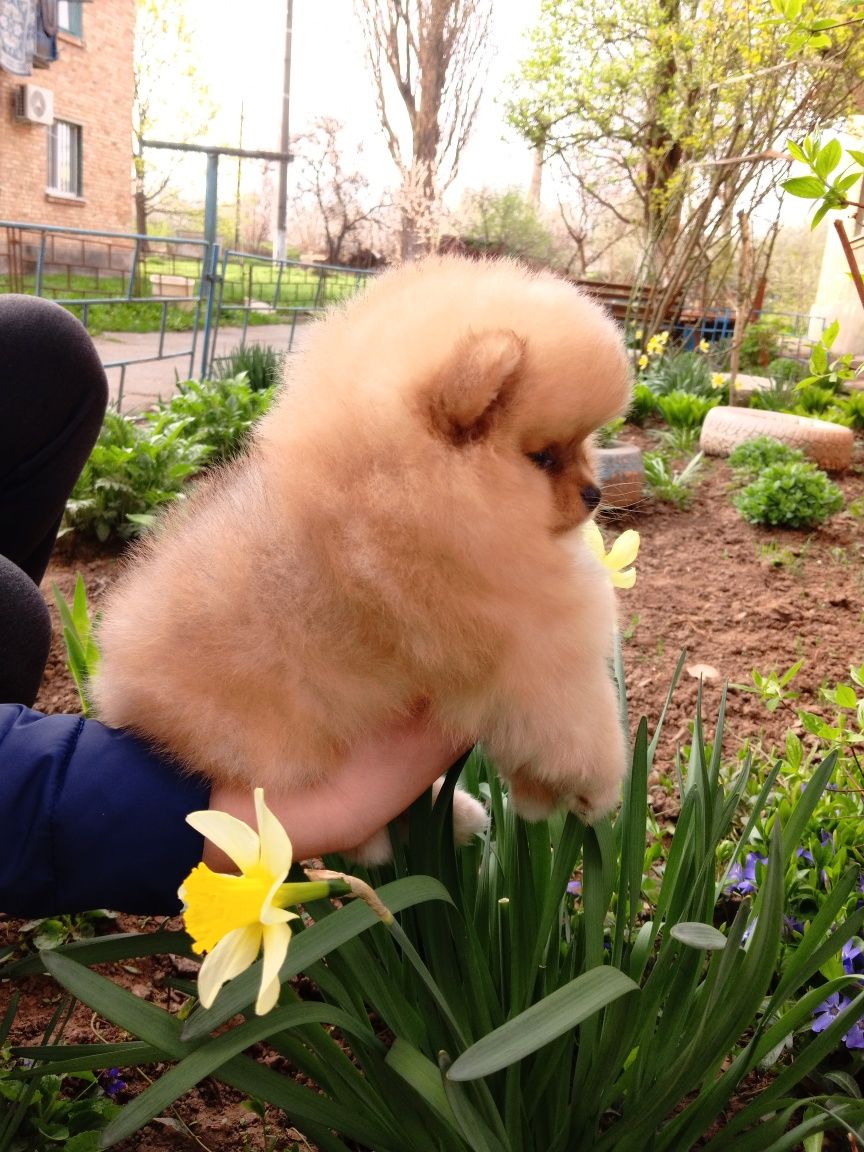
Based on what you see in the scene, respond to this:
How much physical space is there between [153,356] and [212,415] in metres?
2.87

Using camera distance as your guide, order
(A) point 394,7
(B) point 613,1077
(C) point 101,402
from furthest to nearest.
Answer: (A) point 394,7 < (C) point 101,402 < (B) point 613,1077

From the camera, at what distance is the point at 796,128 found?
6973 mm

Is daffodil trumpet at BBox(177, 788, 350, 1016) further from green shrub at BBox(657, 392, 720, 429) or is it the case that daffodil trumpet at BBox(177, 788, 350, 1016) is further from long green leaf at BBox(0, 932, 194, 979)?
green shrub at BBox(657, 392, 720, 429)

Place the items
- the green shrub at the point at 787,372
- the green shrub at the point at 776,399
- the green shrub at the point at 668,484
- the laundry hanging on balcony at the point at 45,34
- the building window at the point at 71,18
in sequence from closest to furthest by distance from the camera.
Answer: the green shrub at the point at 668,484 → the green shrub at the point at 776,399 → the green shrub at the point at 787,372 → the laundry hanging on balcony at the point at 45,34 → the building window at the point at 71,18

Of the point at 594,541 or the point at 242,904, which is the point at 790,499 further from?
the point at 242,904

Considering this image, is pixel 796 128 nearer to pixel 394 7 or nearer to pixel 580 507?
pixel 394 7

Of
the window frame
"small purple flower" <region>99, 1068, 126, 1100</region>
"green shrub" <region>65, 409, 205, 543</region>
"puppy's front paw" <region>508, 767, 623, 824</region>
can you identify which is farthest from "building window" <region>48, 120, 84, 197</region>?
"puppy's front paw" <region>508, 767, 623, 824</region>

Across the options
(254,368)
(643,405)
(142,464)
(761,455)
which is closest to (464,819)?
(142,464)

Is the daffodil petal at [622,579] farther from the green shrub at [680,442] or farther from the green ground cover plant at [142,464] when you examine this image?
the green shrub at [680,442]

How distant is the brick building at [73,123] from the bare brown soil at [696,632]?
11673 millimetres

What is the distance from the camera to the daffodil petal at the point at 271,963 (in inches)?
25.6

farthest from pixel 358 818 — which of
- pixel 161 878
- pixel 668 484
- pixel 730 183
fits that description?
pixel 730 183

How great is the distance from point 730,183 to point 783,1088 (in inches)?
290

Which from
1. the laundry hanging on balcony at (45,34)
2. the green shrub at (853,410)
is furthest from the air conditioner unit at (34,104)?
the green shrub at (853,410)
